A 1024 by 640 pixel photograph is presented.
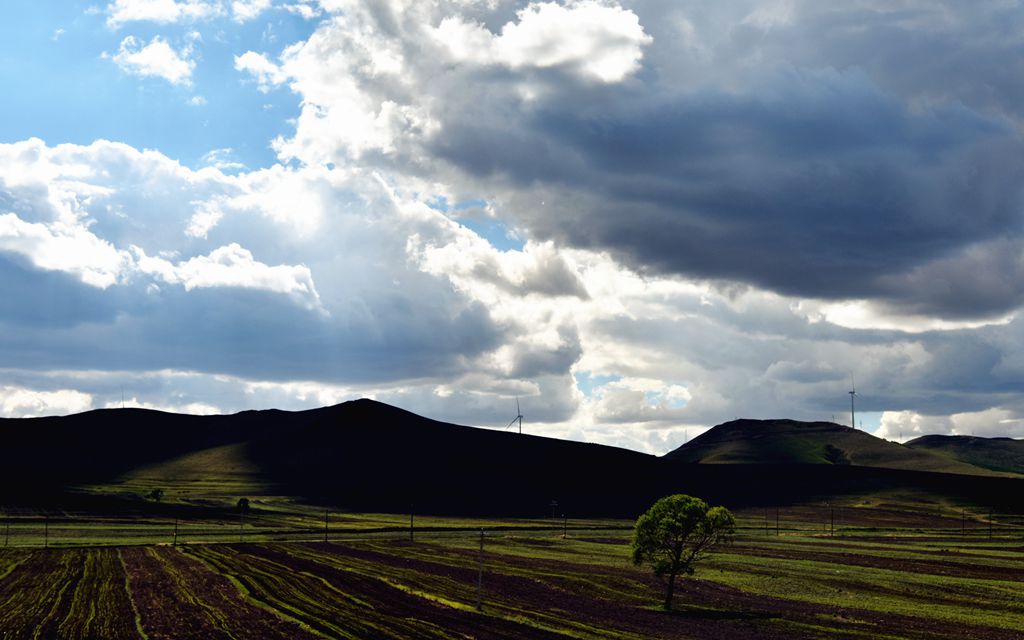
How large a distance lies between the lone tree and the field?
15.2ft

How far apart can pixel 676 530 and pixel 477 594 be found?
2149 cm

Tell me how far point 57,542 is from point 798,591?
14403cm

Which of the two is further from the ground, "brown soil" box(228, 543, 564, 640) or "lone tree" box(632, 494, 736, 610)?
"lone tree" box(632, 494, 736, 610)

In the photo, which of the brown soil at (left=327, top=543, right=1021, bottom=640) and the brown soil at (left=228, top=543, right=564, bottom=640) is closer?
the brown soil at (left=228, top=543, right=564, bottom=640)

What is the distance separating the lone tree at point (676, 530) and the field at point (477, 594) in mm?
4621

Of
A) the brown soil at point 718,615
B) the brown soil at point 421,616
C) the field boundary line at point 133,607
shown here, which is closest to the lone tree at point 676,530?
the brown soil at point 718,615

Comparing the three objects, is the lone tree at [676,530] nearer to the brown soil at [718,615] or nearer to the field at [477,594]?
the field at [477,594]

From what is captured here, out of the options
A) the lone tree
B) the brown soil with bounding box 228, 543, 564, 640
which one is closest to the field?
the brown soil with bounding box 228, 543, 564, 640

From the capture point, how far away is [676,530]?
96625 millimetres

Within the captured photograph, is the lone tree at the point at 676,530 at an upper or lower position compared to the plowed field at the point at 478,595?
upper

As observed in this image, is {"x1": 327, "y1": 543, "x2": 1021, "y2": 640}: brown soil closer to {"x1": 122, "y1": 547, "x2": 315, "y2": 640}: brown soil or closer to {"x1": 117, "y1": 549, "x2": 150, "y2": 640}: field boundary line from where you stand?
{"x1": 122, "y1": 547, "x2": 315, "y2": 640}: brown soil

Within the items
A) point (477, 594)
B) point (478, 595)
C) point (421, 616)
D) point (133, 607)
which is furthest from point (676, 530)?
point (133, 607)

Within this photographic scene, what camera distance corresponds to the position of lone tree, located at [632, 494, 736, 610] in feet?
316

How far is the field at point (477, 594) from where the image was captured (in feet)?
250
